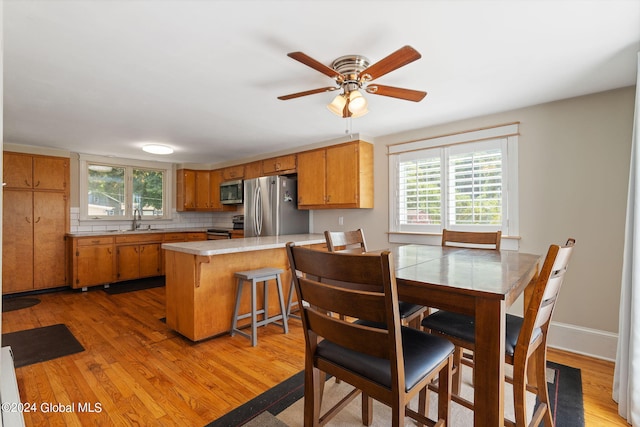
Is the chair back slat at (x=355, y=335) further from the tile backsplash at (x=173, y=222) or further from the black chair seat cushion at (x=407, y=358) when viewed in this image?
the tile backsplash at (x=173, y=222)

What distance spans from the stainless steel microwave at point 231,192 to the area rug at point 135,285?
5.77 feet

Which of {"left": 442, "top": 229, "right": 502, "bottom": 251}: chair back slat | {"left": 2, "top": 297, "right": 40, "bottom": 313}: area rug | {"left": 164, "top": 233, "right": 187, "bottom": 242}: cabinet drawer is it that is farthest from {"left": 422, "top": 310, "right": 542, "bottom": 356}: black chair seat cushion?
{"left": 164, "top": 233, "right": 187, "bottom": 242}: cabinet drawer

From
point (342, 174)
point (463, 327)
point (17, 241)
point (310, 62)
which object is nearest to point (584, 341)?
point (463, 327)

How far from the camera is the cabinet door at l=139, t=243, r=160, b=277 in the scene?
5.18m

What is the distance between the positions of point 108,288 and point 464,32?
554 centimetres

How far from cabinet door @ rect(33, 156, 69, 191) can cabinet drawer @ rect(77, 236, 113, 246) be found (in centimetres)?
89

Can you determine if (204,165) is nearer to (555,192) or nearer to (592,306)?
(555,192)

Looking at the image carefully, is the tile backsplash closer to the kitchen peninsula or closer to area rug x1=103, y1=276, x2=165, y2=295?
area rug x1=103, y1=276, x2=165, y2=295

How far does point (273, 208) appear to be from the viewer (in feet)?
14.7

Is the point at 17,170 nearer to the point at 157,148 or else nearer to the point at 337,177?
the point at 157,148

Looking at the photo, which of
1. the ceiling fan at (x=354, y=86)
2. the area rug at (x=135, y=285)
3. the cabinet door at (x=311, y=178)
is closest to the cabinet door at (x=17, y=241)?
the area rug at (x=135, y=285)

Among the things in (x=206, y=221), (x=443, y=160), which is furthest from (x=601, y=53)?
(x=206, y=221)

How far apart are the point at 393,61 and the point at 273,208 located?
3.08 meters

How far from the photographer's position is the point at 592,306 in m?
2.62
